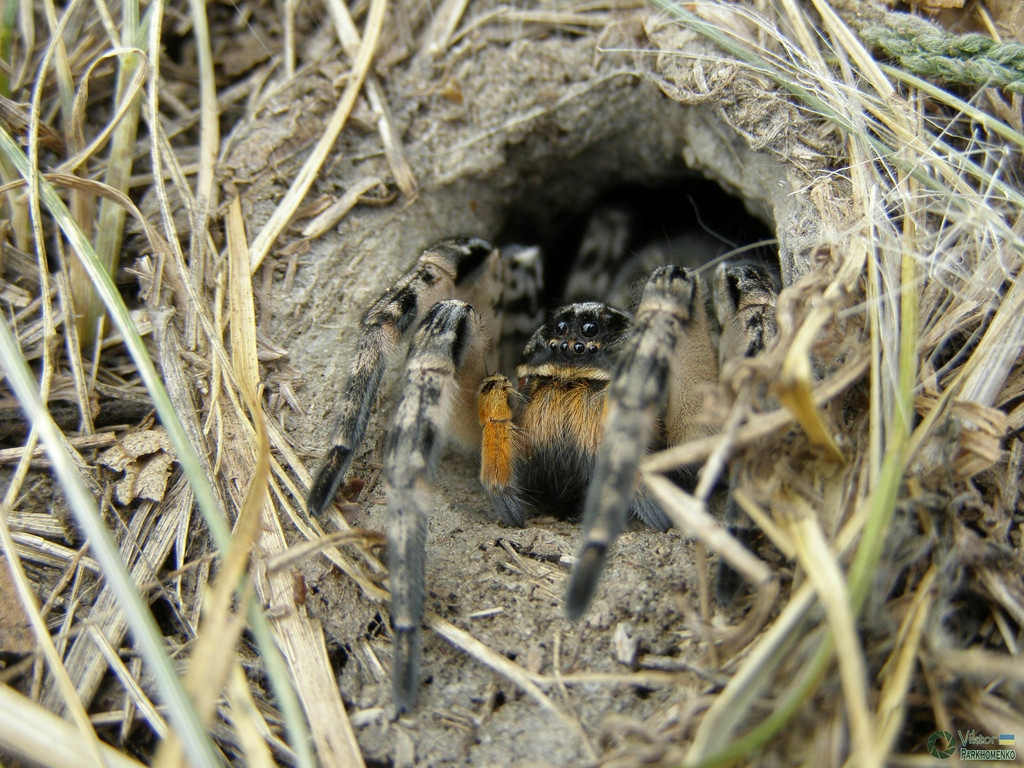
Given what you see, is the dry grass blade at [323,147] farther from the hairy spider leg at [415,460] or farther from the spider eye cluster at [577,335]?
the spider eye cluster at [577,335]

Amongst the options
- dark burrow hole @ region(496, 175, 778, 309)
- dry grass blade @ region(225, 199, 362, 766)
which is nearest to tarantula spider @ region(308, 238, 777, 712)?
dry grass blade @ region(225, 199, 362, 766)

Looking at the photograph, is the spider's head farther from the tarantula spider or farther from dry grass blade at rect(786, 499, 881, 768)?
dry grass blade at rect(786, 499, 881, 768)

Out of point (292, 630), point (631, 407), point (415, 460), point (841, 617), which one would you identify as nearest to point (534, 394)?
point (415, 460)

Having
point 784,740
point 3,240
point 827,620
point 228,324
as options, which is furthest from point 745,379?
point 3,240

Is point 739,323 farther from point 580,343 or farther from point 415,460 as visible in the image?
point 415,460

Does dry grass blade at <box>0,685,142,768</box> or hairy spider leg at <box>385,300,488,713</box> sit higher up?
hairy spider leg at <box>385,300,488,713</box>

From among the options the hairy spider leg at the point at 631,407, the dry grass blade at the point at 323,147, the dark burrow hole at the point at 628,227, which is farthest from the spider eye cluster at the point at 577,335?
the dry grass blade at the point at 323,147
